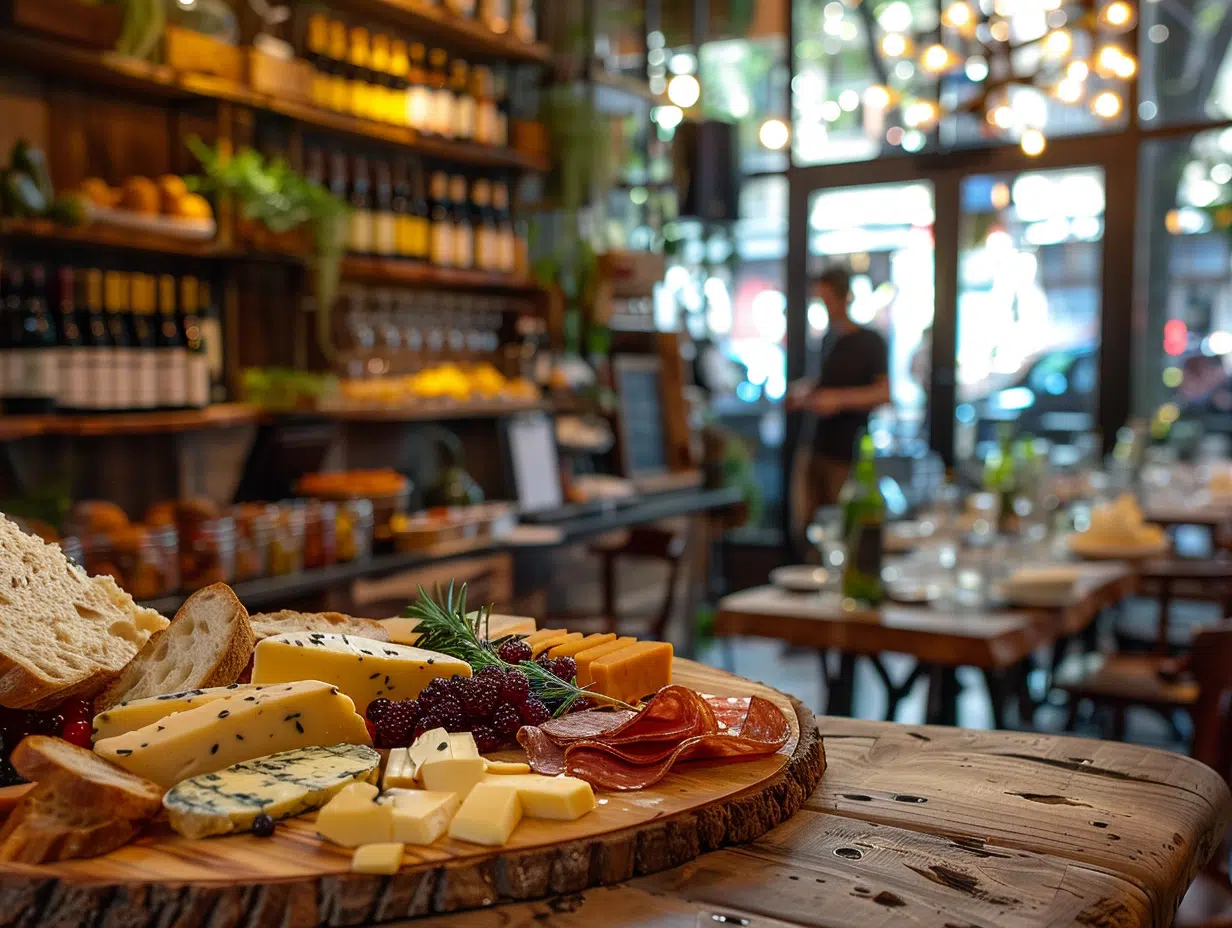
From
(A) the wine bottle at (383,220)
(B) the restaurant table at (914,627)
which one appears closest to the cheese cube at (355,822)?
(B) the restaurant table at (914,627)

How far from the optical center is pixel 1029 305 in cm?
734

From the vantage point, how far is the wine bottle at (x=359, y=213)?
4637mm

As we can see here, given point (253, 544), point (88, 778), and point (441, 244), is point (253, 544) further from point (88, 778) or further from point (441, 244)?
point (88, 778)

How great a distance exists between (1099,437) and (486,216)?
141 inches

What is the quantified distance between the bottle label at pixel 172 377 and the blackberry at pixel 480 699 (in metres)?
2.73

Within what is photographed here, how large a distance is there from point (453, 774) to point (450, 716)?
5.7 inches

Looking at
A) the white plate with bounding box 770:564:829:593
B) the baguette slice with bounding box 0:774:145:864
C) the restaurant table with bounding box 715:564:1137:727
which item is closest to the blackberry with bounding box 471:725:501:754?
the baguette slice with bounding box 0:774:145:864

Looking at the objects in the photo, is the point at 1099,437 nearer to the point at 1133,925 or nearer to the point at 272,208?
the point at 272,208

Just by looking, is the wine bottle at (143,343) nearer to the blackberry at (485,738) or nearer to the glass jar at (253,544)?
the glass jar at (253,544)

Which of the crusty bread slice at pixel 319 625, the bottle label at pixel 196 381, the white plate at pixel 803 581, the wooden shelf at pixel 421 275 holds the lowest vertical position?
the white plate at pixel 803 581

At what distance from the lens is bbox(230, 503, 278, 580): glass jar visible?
3.54 meters

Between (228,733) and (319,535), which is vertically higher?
(228,733)

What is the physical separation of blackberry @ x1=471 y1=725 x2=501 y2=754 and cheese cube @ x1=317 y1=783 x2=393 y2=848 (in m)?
0.23

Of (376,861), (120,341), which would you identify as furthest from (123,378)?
(376,861)
